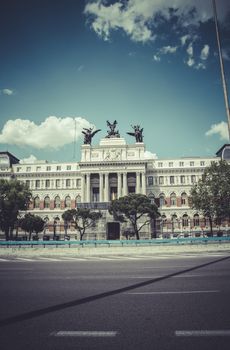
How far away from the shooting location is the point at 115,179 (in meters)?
59.1

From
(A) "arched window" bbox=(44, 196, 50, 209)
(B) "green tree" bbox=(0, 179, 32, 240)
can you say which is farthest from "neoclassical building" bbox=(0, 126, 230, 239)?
(B) "green tree" bbox=(0, 179, 32, 240)

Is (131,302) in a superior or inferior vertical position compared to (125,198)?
inferior

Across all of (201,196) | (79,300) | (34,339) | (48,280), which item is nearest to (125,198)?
(201,196)

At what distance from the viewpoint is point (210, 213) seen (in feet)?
133

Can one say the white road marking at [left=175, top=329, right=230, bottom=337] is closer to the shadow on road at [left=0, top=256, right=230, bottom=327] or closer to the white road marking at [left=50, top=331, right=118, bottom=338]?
the white road marking at [left=50, top=331, right=118, bottom=338]

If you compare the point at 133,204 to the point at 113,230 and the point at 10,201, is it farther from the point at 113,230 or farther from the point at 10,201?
the point at 10,201

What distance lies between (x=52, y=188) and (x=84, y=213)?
26.5 m

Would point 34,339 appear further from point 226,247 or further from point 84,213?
point 84,213

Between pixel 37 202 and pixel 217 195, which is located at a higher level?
pixel 37 202

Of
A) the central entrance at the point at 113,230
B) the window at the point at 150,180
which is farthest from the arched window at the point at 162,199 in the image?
the central entrance at the point at 113,230

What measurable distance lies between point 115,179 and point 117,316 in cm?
5428

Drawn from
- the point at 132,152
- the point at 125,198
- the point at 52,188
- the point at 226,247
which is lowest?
the point at 226,247

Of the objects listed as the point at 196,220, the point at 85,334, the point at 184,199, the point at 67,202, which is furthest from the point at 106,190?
the point at 85,334

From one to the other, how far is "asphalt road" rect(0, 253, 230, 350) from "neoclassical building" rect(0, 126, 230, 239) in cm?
4716
